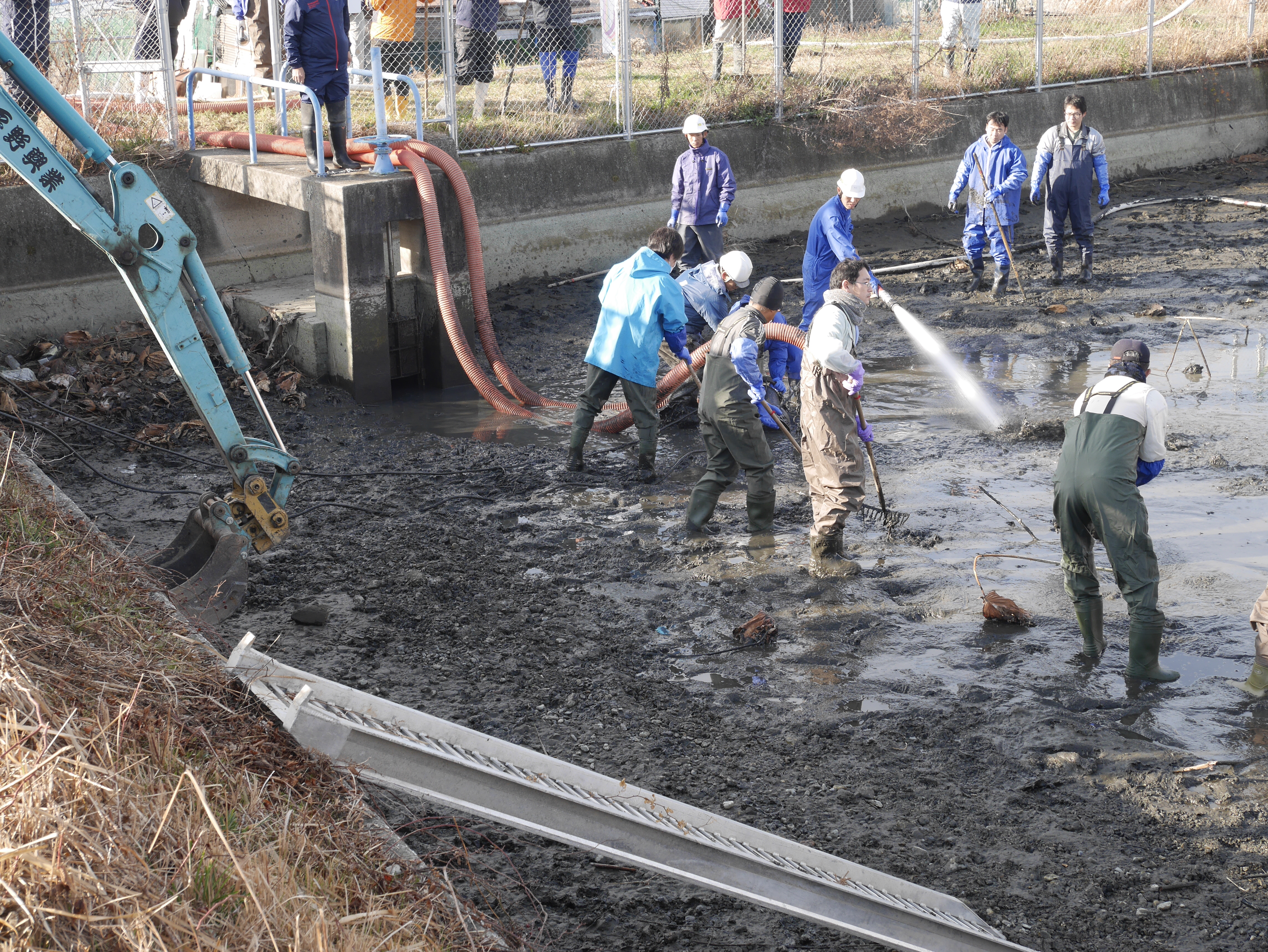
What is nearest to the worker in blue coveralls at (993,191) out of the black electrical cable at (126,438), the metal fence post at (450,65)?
the metal fence post at (450,65)

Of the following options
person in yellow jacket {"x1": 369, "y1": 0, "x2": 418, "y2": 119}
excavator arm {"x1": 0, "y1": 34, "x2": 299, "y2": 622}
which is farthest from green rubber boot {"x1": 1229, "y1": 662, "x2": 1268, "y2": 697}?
person in yellow jacket {"x1": 369, "y1": 0, "x2": 418, "y2": 119}

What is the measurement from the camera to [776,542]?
309 inches

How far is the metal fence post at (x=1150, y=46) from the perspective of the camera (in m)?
19.5

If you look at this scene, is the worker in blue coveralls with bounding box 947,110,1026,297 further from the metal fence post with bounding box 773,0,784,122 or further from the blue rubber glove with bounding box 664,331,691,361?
the blue rubber glove with bounding box 664,331,691,361

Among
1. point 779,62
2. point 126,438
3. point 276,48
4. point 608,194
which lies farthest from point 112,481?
point 779,62

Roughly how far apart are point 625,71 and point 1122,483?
1065 cm

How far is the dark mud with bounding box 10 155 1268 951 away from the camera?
450 centimetres

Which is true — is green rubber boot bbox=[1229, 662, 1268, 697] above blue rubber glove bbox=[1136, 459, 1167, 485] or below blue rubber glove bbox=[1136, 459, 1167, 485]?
below

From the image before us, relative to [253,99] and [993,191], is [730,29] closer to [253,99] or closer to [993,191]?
[993,191]

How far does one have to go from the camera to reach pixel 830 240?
33.9 feet

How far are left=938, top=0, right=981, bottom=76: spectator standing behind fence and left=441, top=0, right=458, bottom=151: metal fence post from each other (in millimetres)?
8451

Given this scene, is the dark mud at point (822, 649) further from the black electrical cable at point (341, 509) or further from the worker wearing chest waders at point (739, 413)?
the worker wearing chest waders at point (739, 413)

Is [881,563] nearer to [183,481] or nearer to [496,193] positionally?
[183,481]

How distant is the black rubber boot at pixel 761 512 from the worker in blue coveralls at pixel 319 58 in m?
5.52
